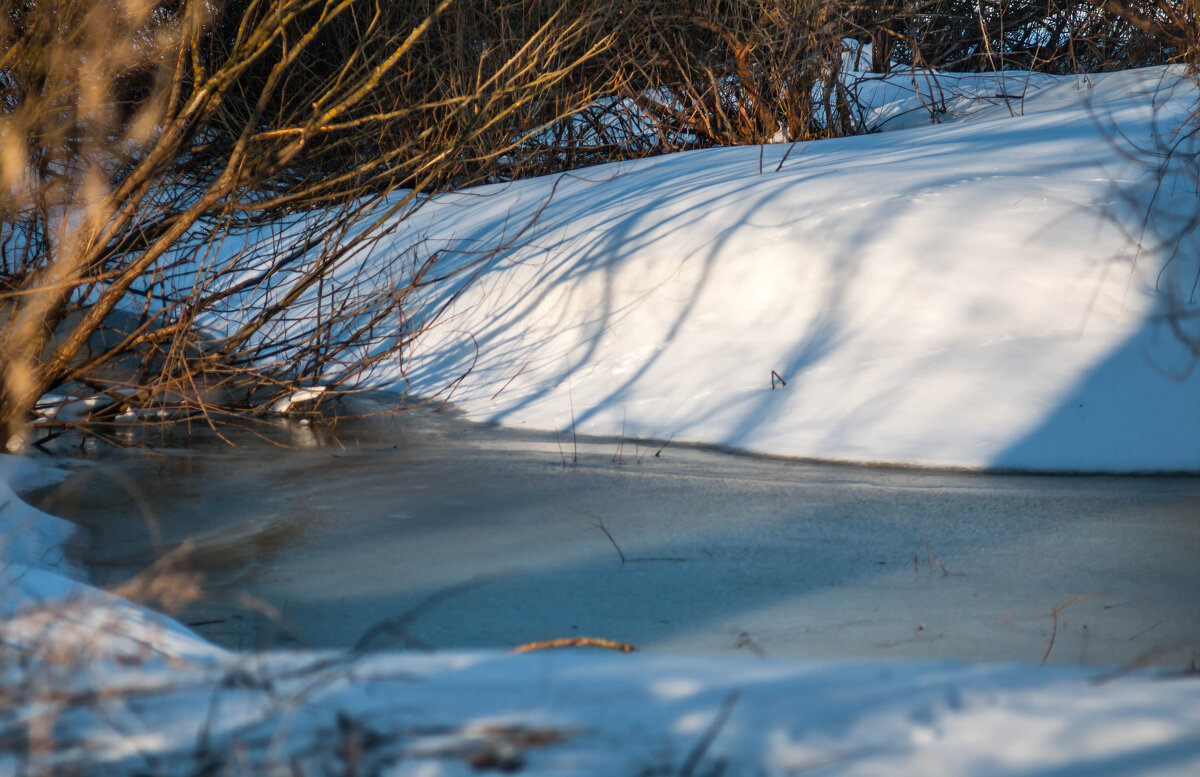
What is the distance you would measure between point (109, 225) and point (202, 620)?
2265 millimetres

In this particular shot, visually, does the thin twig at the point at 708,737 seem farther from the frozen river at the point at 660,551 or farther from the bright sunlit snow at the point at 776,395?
the frozen river at the point at 660,551

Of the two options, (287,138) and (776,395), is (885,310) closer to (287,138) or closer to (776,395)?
Answer: (776,395)

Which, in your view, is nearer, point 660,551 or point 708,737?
point 708,737

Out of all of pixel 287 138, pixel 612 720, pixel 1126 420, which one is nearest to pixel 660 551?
pixel 612 720

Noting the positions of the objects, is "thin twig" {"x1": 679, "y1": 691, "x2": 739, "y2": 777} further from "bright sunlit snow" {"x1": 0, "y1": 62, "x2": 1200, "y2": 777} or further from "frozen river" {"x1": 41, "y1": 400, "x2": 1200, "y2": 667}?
"frozen river" {"x1": 41, "y1": 400, "x2": 1200, "y2": 667}

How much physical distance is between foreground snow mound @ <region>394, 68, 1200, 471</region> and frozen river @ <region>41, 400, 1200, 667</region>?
266 millimetres

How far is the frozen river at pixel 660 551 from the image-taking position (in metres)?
2.41

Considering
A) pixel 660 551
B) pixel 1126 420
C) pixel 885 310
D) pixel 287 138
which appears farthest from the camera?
pixel 287 138

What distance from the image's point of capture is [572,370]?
5.09 meters

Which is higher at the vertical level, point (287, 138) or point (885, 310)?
point (287, 138)

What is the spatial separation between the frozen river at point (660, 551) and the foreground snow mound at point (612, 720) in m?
0.37

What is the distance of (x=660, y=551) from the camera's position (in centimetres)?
299

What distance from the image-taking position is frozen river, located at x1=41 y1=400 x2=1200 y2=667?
2.41 meters

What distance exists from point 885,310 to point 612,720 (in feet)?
11.0
